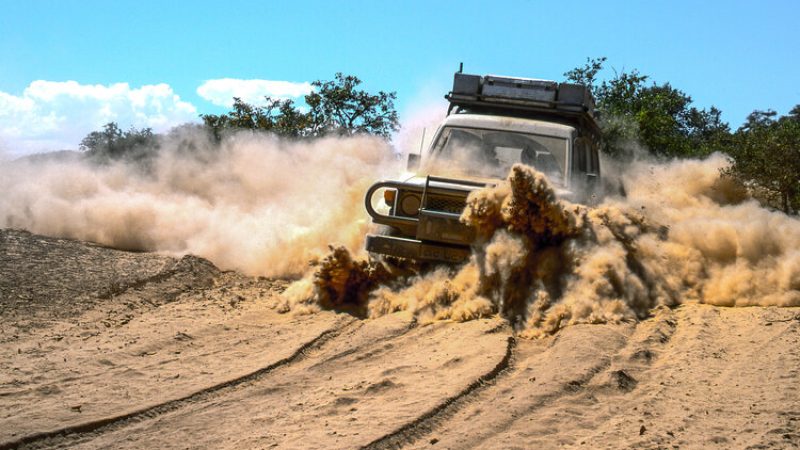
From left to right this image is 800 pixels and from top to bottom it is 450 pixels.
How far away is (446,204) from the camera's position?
323 inches

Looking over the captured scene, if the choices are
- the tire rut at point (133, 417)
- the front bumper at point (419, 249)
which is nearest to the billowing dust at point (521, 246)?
the front bumper at point (419, 249)

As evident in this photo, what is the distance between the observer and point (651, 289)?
8.02 meters

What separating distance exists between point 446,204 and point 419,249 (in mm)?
537

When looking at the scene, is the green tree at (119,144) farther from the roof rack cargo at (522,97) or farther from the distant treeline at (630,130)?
the roof rack cargo at (522,97)

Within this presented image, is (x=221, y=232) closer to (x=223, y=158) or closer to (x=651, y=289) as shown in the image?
(x=223, y=158)

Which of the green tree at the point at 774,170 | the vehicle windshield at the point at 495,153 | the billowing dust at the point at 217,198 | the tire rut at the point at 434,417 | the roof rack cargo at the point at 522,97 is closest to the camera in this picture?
the tire rut at the point at 434,417

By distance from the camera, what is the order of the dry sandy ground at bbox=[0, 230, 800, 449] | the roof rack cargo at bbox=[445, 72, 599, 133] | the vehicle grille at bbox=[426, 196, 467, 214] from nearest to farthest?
the dry sandy ground at bbox=[0, 230, 800, 449] < the vehicle grille at bbox=[426, 196, 467, 214] < the roof rack cargo at bbox=[445, 72, 599, 133]

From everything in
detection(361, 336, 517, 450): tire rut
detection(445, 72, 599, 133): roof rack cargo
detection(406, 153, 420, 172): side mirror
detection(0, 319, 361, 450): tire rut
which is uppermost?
detection(445, 72, 599, 133): roof rack cargo

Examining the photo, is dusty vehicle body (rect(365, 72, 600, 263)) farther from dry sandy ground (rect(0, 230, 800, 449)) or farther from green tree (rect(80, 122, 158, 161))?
green tree (rect(80, 122, 158, 161))

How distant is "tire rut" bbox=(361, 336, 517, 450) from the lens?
4512 millimetres

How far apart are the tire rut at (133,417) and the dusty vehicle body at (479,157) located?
2.07m

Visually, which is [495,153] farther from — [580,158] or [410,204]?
[410,204]

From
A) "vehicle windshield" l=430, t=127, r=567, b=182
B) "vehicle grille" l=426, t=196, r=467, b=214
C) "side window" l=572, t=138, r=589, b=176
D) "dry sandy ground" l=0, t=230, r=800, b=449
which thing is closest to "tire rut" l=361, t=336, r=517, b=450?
"dry sandy ground" l=0, t=230, r=800, b=449

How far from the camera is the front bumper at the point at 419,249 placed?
26.2 ft
